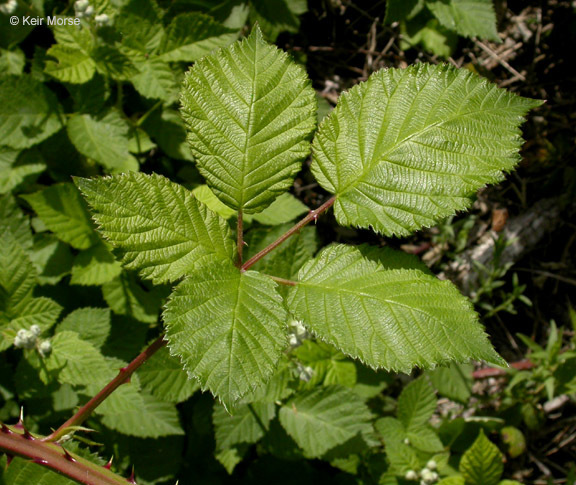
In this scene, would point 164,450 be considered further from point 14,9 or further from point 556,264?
point 556,264

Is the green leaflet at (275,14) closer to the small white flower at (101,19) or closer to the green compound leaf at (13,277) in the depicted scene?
the small white flower at (101,19)

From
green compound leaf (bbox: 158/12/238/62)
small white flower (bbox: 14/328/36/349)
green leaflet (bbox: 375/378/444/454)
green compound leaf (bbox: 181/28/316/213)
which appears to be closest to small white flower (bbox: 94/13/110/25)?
green compound leaf (bbox: 158/12/238/62)

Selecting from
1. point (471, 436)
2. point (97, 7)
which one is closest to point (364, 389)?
point (471, 436)

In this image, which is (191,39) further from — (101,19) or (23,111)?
(23,111)

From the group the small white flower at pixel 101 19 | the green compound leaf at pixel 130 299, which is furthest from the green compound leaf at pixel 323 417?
the small white flower at pixel 101 19

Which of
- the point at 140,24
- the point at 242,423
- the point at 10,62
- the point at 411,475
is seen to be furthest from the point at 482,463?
the point at 10,62
